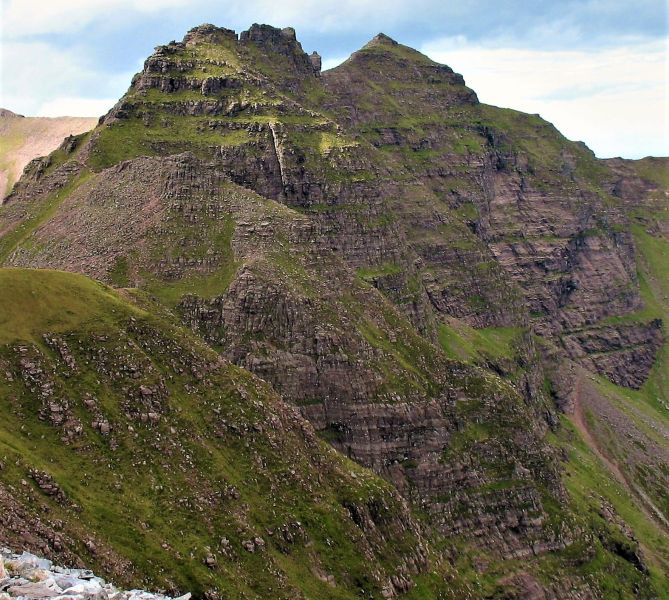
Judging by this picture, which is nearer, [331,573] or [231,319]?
[331,573]

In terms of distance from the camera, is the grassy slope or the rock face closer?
the rock face

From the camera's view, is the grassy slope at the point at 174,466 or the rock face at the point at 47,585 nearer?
the rock face at the point at 47,585

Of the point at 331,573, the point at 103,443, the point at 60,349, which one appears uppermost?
the point at 60,349

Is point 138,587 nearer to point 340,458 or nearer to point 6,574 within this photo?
point 6,574

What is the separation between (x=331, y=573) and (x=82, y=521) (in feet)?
146

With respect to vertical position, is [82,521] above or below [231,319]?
below

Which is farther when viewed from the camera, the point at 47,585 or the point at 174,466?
the point at 174,466

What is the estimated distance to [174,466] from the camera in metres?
138

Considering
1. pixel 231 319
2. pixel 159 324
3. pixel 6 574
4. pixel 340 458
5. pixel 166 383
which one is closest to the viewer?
pixel 6 574

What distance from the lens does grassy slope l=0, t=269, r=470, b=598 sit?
122 metres

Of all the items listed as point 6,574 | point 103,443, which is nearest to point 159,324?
point 103,443

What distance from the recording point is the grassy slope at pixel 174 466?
4791 inches

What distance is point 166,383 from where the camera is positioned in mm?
150500

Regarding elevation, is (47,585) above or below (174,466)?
above
